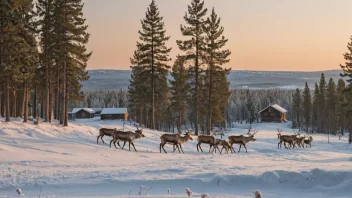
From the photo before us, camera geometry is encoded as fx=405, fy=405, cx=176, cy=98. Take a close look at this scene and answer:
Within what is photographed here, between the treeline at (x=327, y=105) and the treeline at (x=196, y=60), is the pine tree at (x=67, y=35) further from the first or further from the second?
the treeline at (x=327, y=105)

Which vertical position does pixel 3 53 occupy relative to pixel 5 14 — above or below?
below

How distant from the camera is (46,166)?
1750 centimetres

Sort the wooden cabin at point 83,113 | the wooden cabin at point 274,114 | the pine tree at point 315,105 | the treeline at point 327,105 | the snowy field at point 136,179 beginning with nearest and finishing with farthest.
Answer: the snowy field at point 136,179 < the treeline at point 327,105 < the pine tree at point 315,105 < the wooden cabin at point 83,113 < the wooden cabin at point 274,114

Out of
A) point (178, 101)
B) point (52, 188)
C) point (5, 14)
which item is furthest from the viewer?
point (178, 101)

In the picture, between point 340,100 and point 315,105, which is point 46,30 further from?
point 315,105

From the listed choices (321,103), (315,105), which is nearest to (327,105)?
(321,103)

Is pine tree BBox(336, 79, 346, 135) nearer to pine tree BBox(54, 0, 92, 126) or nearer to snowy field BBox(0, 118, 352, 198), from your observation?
pine tree BBox(54, 0, 92, 126)

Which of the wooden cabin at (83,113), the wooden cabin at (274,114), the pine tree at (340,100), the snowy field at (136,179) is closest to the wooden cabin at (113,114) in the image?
the wooden cabin at (83,113)

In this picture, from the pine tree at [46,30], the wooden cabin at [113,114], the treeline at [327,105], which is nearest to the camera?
the pine tree at [46,30]

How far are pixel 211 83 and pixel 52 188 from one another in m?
28.7

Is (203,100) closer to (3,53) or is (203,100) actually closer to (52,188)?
(3,53)

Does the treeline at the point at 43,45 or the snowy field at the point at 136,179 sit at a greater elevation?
the treeline at the point at 43,45

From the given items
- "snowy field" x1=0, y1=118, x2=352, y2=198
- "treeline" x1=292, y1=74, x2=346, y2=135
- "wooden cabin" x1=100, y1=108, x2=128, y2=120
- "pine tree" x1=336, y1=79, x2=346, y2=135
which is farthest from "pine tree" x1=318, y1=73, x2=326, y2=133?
"snowy field" x1=0, y1=118, x2=352, y2=198

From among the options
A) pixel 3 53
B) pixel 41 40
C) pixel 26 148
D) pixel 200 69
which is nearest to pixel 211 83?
pixel 200 69
